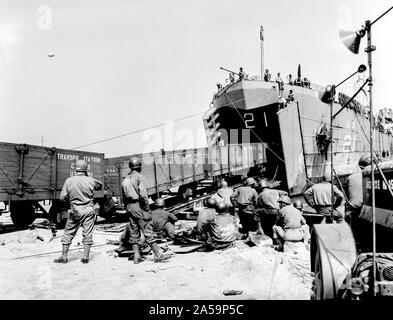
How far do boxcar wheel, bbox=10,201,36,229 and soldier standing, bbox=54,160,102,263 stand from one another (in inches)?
198

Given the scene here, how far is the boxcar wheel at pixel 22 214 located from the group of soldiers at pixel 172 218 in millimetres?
4195

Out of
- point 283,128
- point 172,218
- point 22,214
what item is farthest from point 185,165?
point 22,214

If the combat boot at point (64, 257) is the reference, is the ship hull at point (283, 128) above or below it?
above

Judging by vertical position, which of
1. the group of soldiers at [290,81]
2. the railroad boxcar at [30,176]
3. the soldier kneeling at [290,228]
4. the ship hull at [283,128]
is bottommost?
the soldier kneeling at [290,228]

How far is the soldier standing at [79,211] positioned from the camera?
239 inches

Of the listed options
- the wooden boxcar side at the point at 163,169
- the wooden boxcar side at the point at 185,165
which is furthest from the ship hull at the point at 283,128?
the wooden boxcar side at the point at 163,169

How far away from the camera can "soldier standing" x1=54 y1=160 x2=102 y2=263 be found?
6.08 metres

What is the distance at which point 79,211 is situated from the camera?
20.2 ft

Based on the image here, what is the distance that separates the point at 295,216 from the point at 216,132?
37.5ft

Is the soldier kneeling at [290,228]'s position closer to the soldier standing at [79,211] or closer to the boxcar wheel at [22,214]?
the soldier standing at [79,211]

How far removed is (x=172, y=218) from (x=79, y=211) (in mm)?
2510

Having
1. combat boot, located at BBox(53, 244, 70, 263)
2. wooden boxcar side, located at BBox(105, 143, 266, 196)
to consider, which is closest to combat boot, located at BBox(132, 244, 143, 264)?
combat boot, located at BBox(53, 244, 70, 263)

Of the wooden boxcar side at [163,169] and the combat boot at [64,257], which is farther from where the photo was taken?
the wooden boxcar side at [163,169]
